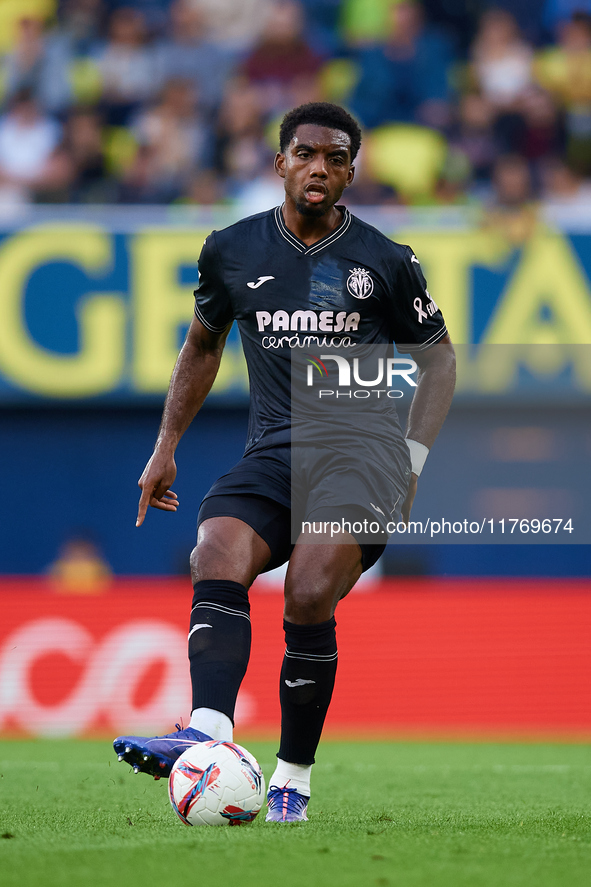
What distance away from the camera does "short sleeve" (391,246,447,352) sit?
402cm

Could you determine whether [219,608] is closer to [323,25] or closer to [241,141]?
[241,141]

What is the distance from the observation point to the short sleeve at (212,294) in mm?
4090

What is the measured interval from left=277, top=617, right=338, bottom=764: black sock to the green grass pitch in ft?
0.85

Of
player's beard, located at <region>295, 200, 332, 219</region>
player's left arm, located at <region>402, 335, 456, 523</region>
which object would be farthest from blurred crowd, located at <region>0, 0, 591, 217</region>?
player's beard, located at <region>295, 200, 332, 219</region>

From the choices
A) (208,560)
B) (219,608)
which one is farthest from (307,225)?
(219,608)

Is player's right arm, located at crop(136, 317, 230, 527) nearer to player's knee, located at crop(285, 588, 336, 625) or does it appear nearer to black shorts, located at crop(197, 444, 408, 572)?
black shorts, located at crop(197, 444, 408, 572)

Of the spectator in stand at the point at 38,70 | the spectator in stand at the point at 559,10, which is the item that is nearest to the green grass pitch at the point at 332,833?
the spectator in stand at the point at 38,70

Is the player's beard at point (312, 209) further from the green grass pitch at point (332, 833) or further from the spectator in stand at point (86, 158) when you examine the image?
the spectator in stand at point (86, 158)

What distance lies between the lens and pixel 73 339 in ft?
36.0

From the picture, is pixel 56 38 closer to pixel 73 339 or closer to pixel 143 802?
pixel 73 339

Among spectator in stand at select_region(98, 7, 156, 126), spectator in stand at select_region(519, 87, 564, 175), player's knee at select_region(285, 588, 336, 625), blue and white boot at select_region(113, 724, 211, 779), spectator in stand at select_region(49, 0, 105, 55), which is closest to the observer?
blue and white boot at select_region(113, 724, 211, 779)

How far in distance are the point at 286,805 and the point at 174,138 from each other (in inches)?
370

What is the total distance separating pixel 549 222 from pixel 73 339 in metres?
4.61

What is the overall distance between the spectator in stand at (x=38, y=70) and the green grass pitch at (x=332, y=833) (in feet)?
26.8
